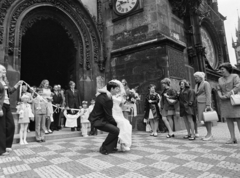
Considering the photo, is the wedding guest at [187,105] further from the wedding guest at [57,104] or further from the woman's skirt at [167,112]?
the wedding guest at [57,104]

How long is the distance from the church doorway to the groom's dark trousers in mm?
5944

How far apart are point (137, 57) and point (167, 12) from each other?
2841mm

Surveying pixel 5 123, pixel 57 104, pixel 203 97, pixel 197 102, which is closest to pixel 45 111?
pixel 57 104

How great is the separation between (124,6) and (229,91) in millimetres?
7204

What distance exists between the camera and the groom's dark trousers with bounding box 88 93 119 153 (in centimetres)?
383

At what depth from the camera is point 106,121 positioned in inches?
156

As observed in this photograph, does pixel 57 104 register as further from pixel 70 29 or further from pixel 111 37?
pixel 111 37

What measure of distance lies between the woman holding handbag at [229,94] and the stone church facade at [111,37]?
321 cm

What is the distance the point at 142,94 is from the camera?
28.0 feet

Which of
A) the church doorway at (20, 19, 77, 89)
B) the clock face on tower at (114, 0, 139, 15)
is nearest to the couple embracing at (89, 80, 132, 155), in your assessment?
the church doorway at (20, 19, 77, 89)

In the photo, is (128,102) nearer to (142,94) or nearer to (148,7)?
(142,94)

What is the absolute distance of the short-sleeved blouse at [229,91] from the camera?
455 cm

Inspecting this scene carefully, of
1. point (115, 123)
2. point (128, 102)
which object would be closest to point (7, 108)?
point (115, 123)

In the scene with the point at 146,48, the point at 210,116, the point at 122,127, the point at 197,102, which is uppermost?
the point at 146,48
